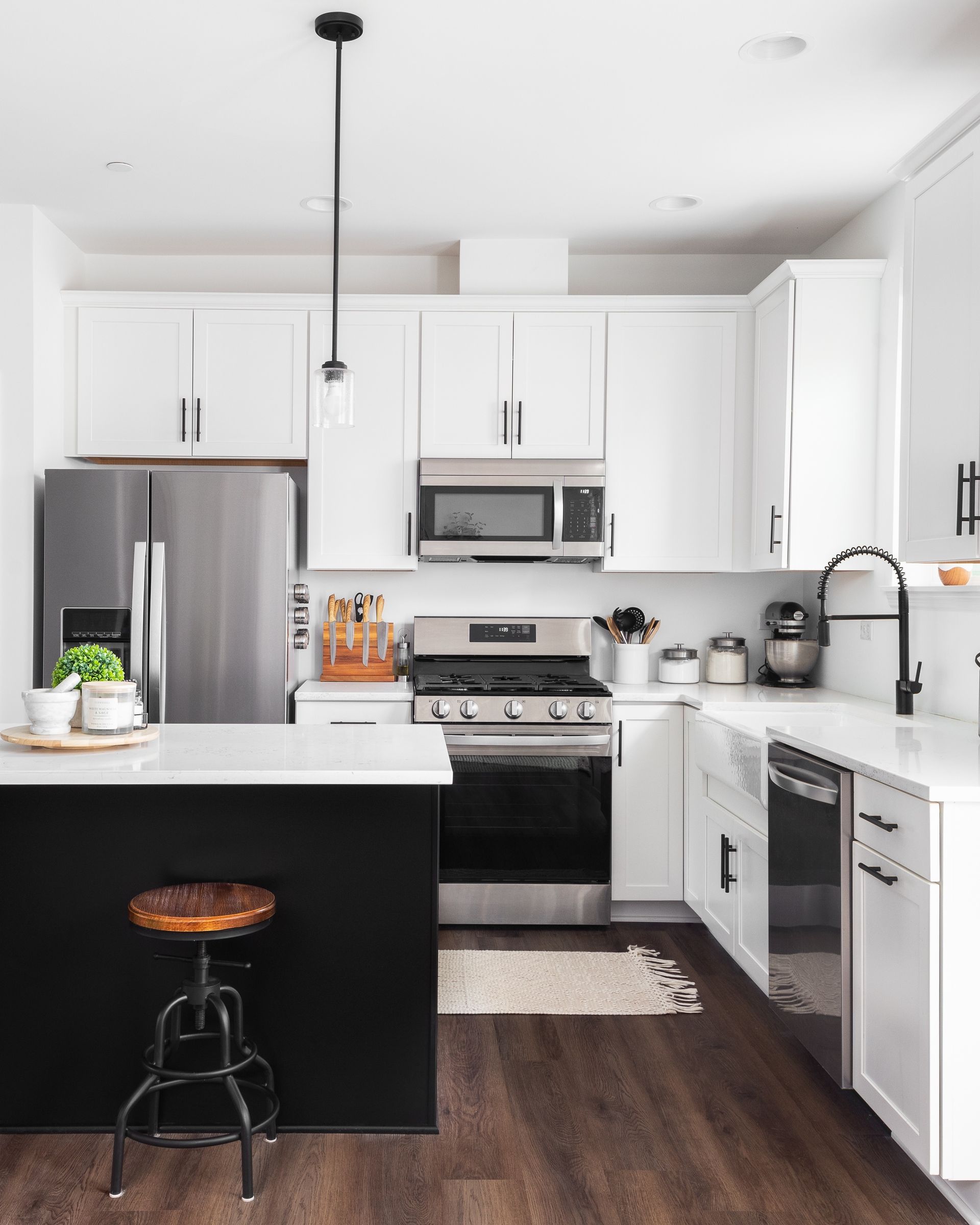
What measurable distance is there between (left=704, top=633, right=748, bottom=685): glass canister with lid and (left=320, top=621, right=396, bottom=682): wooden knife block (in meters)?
1.36

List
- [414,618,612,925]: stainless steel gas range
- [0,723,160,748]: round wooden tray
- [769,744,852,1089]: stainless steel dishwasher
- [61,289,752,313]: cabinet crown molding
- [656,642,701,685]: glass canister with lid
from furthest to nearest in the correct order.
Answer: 1. [656,642,701,685]: glass canister with lid
2. [61,289,752,313]: cabinet crown molding
3. [414,618,612,925]: stainless steel gas range
4. [769,744,852,1089]: stainless steel dishwasher
5. [0,723,160,748]: round wooden tray

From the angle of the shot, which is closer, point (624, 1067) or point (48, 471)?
point (624, 1067)

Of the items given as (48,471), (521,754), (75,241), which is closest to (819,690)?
(521,754)

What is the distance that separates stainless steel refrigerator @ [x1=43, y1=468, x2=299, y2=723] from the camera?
3621 millimetres

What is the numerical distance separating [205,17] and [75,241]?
6.36 feet

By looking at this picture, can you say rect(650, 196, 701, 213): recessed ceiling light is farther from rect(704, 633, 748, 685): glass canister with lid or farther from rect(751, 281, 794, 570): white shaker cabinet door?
rect(704, 633, 748, 685): glass canister with lid

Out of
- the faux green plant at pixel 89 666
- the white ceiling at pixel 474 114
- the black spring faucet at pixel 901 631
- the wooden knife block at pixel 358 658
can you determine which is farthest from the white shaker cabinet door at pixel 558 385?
the faux green plant at pixel 89 666

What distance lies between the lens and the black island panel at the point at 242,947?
227cm

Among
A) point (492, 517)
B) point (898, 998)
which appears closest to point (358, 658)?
point (492, 517)

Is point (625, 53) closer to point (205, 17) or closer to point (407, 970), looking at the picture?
point (205, 17)

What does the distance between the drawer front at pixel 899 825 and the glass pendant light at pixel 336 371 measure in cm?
149

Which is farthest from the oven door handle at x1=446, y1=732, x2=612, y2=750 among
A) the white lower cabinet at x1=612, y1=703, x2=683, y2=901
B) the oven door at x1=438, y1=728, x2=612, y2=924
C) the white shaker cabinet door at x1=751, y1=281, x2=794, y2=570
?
the white shaker cabinet door at x1=751, y1=281, x2=794, y2=570

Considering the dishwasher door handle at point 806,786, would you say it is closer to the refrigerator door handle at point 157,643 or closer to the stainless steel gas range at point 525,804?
the stainless steel gas range at point 525,804

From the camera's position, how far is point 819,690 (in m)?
4.02
